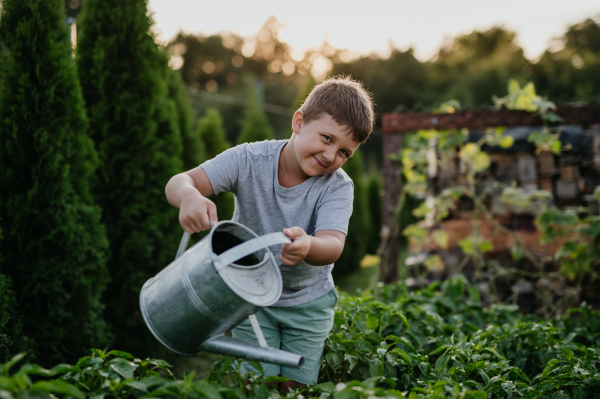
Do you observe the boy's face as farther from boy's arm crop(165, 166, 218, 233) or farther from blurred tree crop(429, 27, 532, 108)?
blurred tree crop(429, 27, 532, 108)

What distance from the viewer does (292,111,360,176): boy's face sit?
163 cm

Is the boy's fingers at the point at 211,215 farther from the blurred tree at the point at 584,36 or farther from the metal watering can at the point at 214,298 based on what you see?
the blurred tree at the point at 584,36

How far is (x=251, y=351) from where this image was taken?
124cm

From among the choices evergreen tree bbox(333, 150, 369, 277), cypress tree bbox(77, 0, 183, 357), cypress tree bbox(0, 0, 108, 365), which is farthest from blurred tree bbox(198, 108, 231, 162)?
cypress tree bbox(0, 0, 108, 365)

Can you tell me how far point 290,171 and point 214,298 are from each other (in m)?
0.75

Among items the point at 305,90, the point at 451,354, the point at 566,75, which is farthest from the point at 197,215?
the point at 566,75

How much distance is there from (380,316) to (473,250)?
2200 millimetres

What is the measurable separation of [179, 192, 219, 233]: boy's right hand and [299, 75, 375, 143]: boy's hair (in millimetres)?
569

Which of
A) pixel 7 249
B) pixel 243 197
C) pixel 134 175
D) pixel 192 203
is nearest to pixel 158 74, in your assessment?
pixel 134 175

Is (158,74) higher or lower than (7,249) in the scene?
higher

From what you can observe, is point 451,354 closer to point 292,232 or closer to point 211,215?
point 292,232

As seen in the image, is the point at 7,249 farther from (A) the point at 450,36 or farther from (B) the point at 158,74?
(A) the point at 450,36

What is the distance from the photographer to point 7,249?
93.9 inches

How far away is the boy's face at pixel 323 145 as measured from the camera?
1634mm
